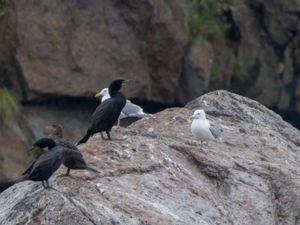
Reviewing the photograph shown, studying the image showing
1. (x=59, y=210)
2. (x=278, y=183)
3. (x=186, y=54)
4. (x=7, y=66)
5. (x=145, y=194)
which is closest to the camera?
(x=59, y=210)

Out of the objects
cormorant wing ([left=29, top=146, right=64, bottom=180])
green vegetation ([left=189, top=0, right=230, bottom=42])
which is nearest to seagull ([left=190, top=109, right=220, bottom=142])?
cormorant wing ([left=29, top=146, right=64, bottom=180])

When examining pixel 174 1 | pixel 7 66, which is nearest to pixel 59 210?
pixel 7 66

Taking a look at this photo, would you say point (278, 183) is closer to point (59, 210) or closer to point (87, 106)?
point (59, 210)

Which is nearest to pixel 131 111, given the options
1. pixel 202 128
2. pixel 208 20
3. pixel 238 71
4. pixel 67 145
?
pixel 202 128

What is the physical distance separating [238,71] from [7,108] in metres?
5.79

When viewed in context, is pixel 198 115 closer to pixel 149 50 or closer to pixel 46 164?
pixel 46 164

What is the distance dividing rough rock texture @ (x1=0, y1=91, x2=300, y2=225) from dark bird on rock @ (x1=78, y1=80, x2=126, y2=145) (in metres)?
0.12

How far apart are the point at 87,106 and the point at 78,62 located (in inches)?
30.2

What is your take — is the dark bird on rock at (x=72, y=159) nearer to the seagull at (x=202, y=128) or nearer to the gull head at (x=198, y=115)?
the seagull at (x=202, y=128)

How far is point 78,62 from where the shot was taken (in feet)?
90.6

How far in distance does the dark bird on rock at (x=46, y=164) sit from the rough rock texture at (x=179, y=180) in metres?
0.11

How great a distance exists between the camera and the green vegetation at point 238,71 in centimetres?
3038

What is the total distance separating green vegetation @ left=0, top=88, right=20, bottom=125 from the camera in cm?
2619

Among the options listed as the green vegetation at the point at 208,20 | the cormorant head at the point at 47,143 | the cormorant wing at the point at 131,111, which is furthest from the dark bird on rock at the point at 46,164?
the green vegetation at the point at 208,20
